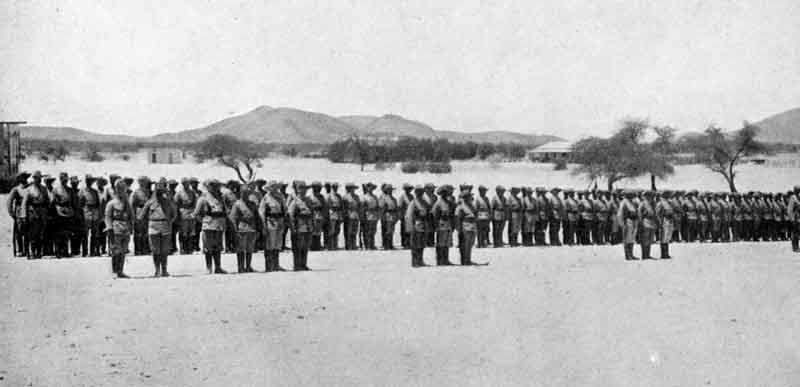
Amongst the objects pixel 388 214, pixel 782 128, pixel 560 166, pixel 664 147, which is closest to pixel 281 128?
pixel 782 128

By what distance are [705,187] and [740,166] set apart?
407 inches

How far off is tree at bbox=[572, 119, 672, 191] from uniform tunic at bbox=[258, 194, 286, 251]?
2998cm

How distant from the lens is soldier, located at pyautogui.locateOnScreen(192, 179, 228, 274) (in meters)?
13.2

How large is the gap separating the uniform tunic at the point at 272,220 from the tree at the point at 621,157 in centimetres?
2998

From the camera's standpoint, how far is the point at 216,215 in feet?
43.7

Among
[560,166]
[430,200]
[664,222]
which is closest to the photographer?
[430,200]

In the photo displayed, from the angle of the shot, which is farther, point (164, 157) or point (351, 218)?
point (164, 157)

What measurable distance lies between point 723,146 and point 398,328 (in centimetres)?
4003

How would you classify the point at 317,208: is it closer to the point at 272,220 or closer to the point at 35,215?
the point at 272,220

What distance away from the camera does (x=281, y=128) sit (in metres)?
175

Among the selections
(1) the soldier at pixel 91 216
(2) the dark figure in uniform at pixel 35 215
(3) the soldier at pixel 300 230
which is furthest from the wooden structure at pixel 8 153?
(3) the soldier at pixel 300 230

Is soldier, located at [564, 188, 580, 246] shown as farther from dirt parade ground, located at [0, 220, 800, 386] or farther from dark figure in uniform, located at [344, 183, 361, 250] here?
dirt parade ground, located at [0, 220, 800, 386]

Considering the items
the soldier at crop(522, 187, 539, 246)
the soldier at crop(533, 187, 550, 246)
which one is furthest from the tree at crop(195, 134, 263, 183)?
the soldier at crop(522, 187, 539, 246)

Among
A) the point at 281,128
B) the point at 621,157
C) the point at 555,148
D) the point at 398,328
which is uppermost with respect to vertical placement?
the point at 281,128
